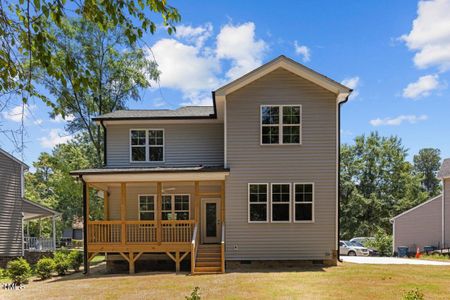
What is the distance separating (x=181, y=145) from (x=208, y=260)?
211 inches

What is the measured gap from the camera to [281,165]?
589 inches

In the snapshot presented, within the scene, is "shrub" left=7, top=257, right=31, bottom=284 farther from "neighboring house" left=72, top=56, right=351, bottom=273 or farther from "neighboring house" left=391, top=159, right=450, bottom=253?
"neighboring house" left=391, top=159, right=450, bottom=253

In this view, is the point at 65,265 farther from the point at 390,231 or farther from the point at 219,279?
the point at 390,231

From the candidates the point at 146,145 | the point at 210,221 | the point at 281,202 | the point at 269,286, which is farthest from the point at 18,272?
the point at 281,202

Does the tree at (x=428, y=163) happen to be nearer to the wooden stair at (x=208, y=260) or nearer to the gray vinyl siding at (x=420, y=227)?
the gray vinyl siding at (x=420, y=227)

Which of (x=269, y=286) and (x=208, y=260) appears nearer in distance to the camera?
(x=269, y=286)

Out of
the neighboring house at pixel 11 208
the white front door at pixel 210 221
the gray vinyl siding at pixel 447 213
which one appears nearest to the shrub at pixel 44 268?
the white front door at pixel 210 221

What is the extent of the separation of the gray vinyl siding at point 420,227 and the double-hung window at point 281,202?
17.2m

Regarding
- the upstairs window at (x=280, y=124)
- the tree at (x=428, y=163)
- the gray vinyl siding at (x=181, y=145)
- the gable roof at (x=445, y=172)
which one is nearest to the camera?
the upstairs window at (x=280, y=124)

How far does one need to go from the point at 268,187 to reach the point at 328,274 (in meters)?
3.88

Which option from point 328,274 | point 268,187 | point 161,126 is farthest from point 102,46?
point 328,274

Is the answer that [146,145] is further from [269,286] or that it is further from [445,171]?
[445,171]

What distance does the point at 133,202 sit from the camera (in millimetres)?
17234

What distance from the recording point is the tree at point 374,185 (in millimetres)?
43000
